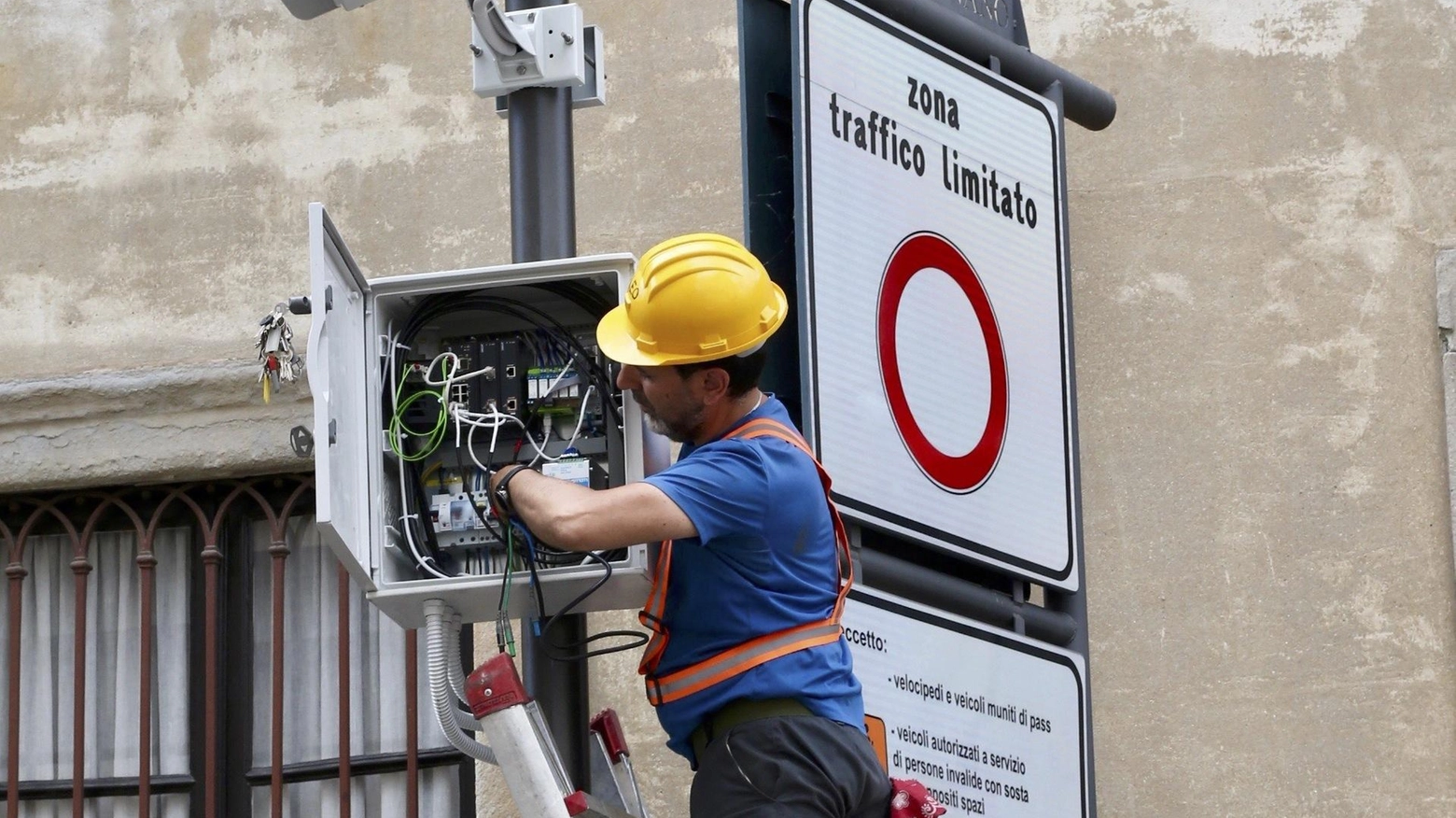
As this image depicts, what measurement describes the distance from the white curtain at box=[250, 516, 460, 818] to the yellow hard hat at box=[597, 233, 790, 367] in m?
3.23

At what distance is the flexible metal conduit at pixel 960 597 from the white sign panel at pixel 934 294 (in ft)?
0.26

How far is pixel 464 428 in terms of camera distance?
438 cm

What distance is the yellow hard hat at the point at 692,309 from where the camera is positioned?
3.96 m

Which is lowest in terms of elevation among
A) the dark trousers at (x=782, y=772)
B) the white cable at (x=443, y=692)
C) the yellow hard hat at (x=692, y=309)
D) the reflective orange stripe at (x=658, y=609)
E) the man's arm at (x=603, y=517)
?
the dark trousers at (x=782, y=772)

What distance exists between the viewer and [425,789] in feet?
23.0

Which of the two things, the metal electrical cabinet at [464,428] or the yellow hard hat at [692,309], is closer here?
the yellow hard hat at [692,309]

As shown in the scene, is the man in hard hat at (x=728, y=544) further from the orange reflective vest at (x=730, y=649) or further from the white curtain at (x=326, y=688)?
the white curtain at (x=326, y=688)

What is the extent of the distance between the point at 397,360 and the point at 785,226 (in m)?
0.94

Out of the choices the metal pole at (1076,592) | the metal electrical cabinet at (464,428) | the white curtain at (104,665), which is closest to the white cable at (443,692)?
the metal electrical cabinet at (464,428)

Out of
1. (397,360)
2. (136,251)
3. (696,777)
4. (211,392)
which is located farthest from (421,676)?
(696,777)

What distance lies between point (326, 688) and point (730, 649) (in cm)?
362

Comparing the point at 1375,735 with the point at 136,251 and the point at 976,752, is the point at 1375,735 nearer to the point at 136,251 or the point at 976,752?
the point at 976,752

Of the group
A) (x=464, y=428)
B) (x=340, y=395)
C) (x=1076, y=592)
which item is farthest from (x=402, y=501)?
(x=1076, y=592)

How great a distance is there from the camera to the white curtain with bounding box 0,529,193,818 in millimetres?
7238
